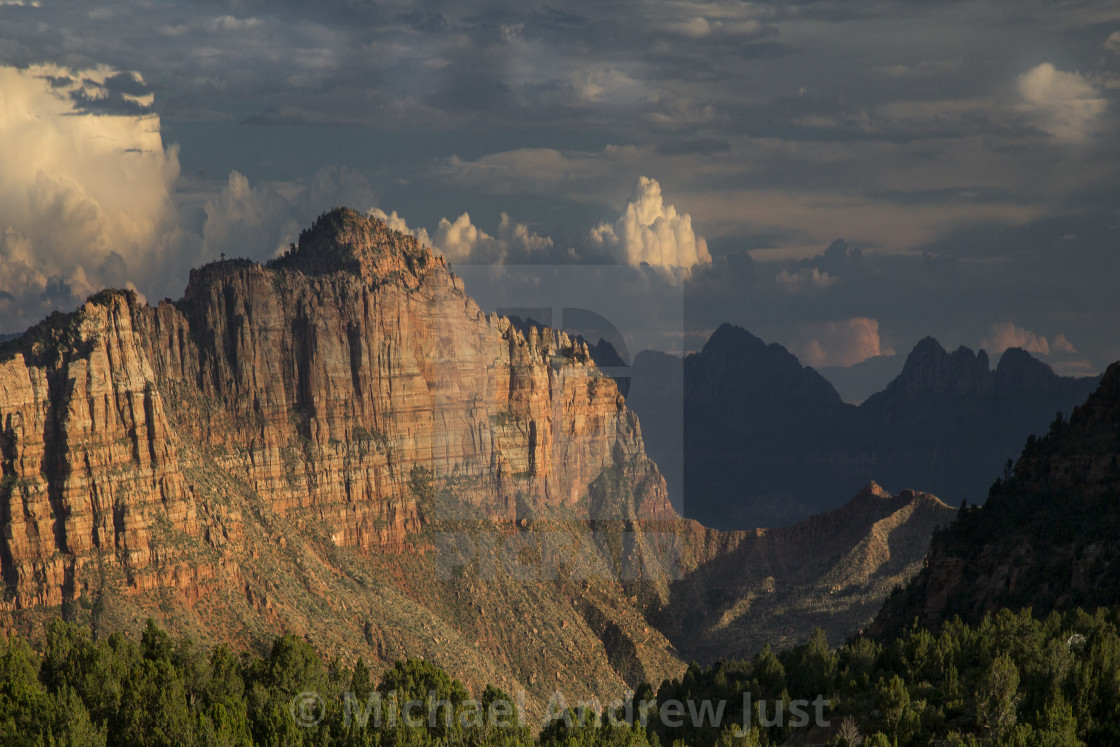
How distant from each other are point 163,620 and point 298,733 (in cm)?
6674

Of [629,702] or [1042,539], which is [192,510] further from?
[1042,539]

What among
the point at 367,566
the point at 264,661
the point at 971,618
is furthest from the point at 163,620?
the point at 971,618

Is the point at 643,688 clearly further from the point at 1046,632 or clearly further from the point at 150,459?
the point at 150,459

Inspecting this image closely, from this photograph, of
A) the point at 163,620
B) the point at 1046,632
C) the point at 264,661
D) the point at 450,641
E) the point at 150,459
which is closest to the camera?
the point at 1046,632

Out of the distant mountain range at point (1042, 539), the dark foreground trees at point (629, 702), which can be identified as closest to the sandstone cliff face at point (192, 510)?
the dark foreground trees at point (629, 702)

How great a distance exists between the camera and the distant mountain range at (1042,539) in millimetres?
110869

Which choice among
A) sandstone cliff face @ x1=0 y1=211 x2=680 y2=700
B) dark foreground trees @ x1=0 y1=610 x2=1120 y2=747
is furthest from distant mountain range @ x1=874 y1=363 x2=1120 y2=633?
sandstone cliff face @ x1=0 y1=211 x2=680 y2=700

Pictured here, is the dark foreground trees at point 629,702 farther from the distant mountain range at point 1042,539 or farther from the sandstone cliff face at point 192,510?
the sandstone cliff face at point 192,510

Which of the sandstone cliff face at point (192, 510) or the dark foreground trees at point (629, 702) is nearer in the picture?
the dark foreground trees at point (629, 702)

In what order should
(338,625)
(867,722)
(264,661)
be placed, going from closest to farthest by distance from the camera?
(867,722) → (264,661) → (338,625)

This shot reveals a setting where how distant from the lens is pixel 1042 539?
11981cm

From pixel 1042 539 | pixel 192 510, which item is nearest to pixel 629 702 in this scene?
pixel 1042 539

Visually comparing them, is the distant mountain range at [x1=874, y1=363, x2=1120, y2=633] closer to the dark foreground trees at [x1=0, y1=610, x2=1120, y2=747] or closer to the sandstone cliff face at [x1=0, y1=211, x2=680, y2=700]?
the dark foreground trees at [x1=0, y1=610, x2=1120, y2=747]

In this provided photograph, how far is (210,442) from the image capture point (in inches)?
7338
